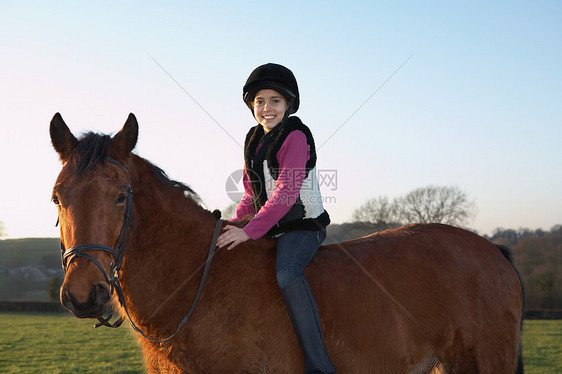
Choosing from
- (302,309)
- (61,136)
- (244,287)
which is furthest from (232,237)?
(61,136)

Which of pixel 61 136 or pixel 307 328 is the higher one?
pixel 61 136

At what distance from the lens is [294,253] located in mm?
3613

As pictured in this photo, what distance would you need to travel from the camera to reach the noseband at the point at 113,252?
2.79 meters

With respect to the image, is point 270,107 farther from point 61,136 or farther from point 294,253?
point 61,136

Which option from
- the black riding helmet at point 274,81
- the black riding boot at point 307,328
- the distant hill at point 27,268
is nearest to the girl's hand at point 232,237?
the black riding boot at point 307,328

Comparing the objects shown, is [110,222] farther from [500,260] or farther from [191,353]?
[500,260]

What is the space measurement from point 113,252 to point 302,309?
1.54 metres

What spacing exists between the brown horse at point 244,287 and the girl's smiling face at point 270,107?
42.5 inches

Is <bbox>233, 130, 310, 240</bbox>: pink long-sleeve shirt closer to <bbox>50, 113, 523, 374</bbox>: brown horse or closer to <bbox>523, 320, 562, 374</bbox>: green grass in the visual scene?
<bbox>50, 113, 523, 374</bbox>: brown horse

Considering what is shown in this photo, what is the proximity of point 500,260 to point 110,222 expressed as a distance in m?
3.97

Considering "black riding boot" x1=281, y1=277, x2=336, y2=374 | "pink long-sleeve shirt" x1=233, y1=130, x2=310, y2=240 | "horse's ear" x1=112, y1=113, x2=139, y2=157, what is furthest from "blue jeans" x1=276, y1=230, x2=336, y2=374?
"horse's ear" x1=112, y1=113, x2=139, y2=157

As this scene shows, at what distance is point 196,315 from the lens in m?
3.34

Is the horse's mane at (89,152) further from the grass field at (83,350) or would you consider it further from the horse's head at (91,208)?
the grass field at (83,350)

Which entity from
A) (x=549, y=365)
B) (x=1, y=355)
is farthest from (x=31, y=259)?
(x=549, y=365)
